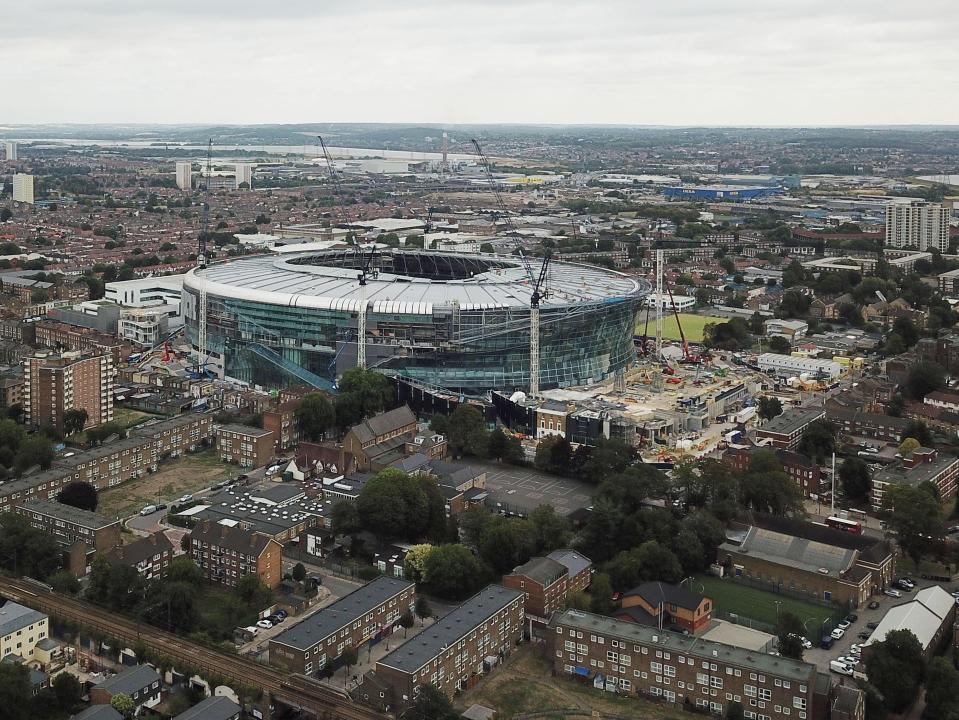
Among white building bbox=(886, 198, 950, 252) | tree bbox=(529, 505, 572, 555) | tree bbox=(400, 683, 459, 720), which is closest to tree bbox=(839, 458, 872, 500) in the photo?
tree bbox=(529, 505, 572, 555)

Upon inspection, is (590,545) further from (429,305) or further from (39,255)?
(39,255)

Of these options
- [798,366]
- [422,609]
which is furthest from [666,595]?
[798,366]

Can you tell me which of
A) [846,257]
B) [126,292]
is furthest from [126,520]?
[846,257]

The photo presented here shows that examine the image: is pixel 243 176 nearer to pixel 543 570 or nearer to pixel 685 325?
pixel 685 325

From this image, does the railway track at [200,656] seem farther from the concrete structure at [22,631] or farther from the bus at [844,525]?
the bus at [844,525]

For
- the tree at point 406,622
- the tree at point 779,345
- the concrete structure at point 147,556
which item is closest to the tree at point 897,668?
the tree at point 406,622
